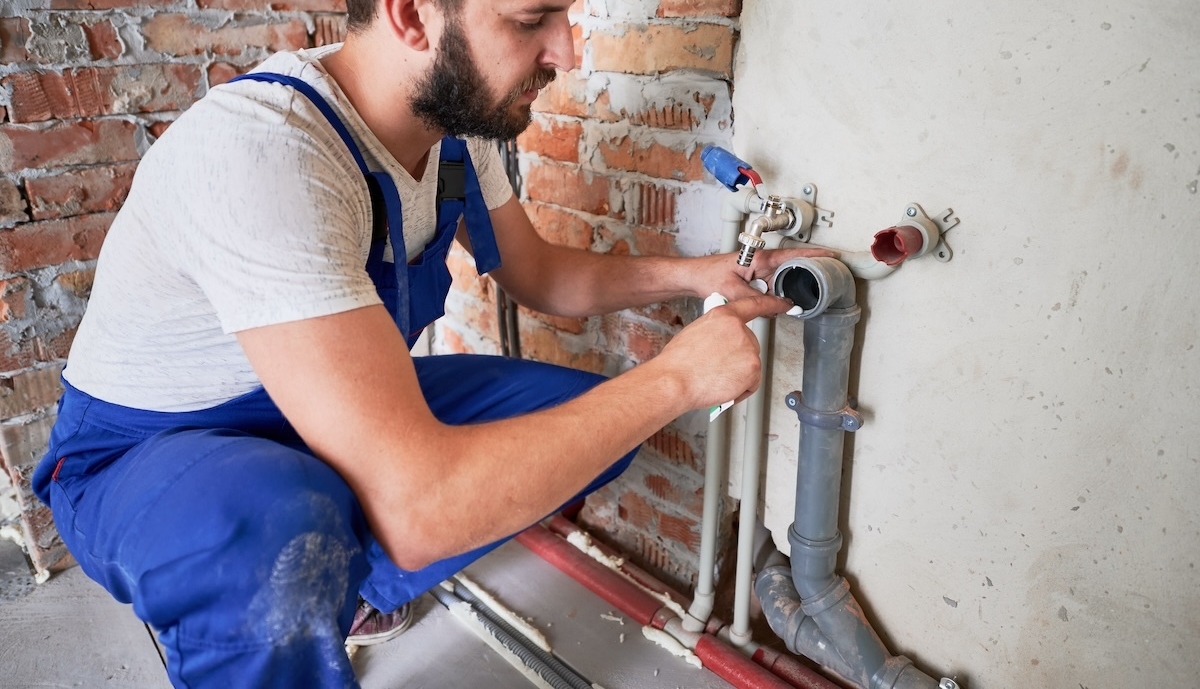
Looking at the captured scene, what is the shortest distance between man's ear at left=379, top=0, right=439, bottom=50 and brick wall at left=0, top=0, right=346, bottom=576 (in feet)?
2.11

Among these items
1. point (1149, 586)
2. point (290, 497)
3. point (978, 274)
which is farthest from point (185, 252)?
point (1149, 586)

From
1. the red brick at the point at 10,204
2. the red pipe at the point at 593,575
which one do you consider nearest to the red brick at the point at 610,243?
the red pipe at the point at 593,575

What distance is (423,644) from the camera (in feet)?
4.05

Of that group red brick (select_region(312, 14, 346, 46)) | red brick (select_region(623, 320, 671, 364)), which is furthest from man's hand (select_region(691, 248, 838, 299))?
red brick (select_region(312, 14, 346, 46))

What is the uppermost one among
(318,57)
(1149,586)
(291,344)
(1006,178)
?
(318,57)

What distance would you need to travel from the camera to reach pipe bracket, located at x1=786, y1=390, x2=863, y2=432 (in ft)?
3.24

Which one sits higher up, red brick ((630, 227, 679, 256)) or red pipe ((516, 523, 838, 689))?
red brick ((630, 227, 679, 256))

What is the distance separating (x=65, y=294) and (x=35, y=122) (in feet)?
0.91

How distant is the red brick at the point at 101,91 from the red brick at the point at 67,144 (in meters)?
0.02

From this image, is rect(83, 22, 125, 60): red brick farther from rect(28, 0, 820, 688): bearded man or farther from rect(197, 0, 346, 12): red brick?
rect(28, 0, 820, 688): bearded man

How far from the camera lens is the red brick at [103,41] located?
123cm

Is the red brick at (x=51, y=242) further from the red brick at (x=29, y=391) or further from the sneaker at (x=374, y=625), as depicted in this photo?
the sneaker at (x=374, y=625)

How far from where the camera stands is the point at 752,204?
100cm

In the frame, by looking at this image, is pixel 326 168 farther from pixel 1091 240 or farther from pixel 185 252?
pixel 1091 240
